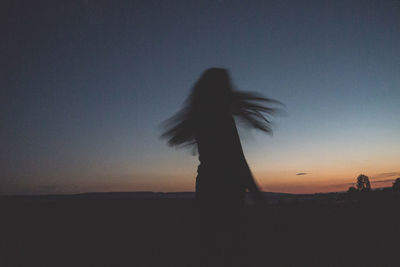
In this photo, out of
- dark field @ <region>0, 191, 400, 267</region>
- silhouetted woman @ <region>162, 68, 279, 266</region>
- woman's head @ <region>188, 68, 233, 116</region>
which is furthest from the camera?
dark field @ <region>0, 191, 400, 267</region>

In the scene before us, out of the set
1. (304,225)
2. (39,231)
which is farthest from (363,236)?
(39,231)

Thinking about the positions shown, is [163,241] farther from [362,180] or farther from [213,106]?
[362,180]

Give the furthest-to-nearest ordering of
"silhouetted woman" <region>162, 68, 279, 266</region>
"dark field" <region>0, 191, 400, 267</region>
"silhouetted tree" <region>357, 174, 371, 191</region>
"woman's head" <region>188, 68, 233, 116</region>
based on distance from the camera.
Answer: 1. "silhouetted tree" <region>357, 174, 371, 191</region>
2. "dark field" <region>0, 191, 400, 267</region>
3. "woman's head" <region>188, 68, 233, 116</region>
4. "silhouetted woman" <region>162, 68, 279, 266</region>

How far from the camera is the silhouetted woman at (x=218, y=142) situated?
2.06 meters

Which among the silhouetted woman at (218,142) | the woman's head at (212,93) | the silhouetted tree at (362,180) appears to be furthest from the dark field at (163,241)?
the silhouetted tree at (362,180)

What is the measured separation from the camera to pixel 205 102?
242 centimetres

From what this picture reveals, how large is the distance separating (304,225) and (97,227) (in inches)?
222

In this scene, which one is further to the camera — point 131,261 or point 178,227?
point 178,227

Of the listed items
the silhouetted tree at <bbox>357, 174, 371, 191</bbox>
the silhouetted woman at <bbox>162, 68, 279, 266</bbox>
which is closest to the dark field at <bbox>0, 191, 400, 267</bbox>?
the silhouetted woman at <bbox>162, 68, 279, 266</bbox>

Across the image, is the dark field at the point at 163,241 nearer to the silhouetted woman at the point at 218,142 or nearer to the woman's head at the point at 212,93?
the silhouetted woman at the point at 218,142

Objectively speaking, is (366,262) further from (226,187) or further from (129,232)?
(129,232)

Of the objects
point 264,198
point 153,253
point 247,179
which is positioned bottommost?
point 153,253

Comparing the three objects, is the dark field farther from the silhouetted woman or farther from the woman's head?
the woman's head

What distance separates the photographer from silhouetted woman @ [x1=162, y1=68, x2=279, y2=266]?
6.75 ft
